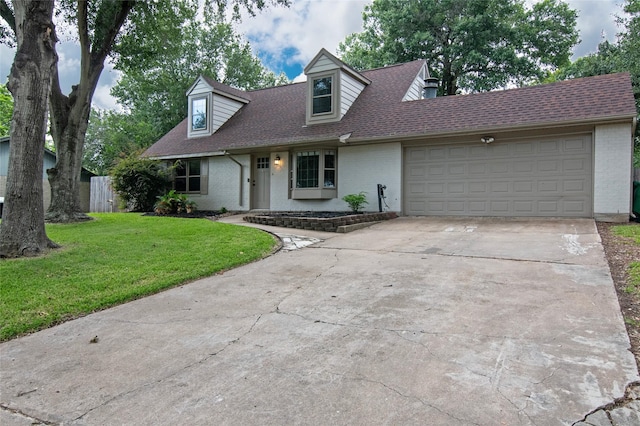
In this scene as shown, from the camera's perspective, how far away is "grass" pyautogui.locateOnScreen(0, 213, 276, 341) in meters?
4.07

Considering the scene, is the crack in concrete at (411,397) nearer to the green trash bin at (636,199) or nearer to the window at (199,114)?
the green trash bin at (636,199)

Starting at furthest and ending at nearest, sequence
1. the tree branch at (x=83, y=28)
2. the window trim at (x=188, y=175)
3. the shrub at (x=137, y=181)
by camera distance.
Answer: the window trim at (x=188, y=175)
the shrub at (x=137, y=181)
the tree branch at (x=83, y=28)

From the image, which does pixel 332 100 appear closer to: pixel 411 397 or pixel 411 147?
pixel 411 147

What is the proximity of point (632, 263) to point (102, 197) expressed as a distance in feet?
65.0

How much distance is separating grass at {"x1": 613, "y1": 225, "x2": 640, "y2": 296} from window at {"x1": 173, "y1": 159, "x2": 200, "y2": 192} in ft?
45.5

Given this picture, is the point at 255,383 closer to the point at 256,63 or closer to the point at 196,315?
the point at 196,315

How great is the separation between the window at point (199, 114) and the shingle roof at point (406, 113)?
0.64 m

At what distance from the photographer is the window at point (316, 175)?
41.8 feet

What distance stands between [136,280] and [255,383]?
10.8 feet

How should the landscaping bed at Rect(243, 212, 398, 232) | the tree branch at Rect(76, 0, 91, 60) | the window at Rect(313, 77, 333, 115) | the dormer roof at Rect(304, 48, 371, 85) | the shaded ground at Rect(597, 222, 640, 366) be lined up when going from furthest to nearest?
the window at Rect(313, 77, 333, 115) → the dormer roof at Rect(304, 48, 371, 85) → the tree branch at Rect(76, 0, 91, 60) → the landscaping bed at Rect(243, 212, 398, 232) → the shaded ground at Rect(597, 222, 640, 366)

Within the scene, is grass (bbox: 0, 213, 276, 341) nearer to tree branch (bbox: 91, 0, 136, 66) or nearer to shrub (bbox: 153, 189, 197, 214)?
shrub (bbox: 153, 189, 197, 214)

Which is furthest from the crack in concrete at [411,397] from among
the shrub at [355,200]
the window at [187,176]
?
the window at [187,176]

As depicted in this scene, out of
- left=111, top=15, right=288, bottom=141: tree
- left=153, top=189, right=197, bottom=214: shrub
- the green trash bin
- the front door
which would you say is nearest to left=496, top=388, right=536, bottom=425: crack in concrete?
the green trash bin

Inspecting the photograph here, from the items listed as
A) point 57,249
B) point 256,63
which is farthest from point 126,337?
point 256,63
